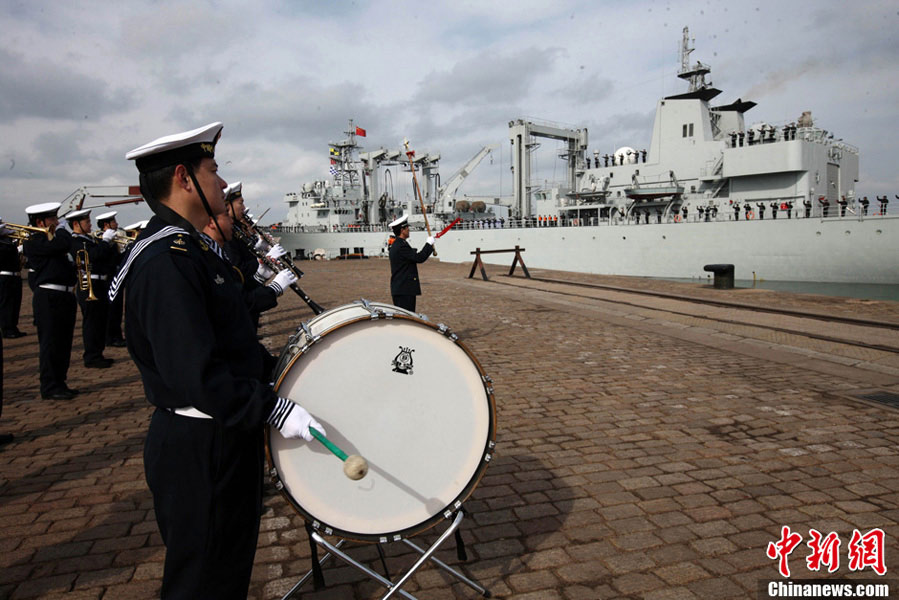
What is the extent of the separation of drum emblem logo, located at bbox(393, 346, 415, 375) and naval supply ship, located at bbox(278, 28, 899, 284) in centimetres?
1955

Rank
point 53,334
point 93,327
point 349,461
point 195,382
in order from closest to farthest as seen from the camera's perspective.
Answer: point 195,382
point 349,461
point 53,334
point 93,327

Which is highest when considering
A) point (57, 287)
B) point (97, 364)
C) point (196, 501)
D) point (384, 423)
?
point (57, 287)

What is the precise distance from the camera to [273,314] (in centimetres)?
1336

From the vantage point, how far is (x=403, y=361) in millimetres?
2342

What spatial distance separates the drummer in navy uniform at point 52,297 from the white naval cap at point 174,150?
5892mm

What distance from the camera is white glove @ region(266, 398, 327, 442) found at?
1940 mm

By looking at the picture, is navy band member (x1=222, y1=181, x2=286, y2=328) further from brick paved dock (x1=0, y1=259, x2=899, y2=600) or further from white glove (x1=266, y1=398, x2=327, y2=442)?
white glove (x1=266, y1=398, x2=327, y2=442)

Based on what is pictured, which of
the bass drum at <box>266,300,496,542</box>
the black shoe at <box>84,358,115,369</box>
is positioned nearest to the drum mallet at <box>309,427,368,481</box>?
the bass drum at <box>266,300,496,542</box>

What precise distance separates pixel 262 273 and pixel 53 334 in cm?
339

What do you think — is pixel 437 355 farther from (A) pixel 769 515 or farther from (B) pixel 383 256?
(B) pixel 383 256

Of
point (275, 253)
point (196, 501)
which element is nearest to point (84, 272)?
point (275, 253)

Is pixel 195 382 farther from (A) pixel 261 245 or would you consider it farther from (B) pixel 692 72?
(B) pixel 692 72

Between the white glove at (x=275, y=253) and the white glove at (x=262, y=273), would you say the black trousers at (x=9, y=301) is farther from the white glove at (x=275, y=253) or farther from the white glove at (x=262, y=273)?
the white glove at (x=275, y=253)

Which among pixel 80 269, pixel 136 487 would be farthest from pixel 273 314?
pixel 136 487
